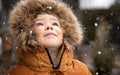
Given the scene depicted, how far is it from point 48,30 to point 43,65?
0.62 ft

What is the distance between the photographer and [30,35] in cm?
247

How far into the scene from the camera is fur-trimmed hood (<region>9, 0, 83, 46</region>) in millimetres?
2507

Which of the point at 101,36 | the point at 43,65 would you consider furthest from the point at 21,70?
the point at 101,36

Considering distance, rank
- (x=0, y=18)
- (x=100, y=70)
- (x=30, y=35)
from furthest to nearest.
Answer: (x=100, y=70), (x=0, y=18), (x=30, y=35)

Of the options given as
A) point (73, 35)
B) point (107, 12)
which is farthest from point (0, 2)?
point (73, 35)

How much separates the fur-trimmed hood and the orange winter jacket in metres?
0.08

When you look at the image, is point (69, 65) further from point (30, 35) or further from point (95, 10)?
point (95, 10)

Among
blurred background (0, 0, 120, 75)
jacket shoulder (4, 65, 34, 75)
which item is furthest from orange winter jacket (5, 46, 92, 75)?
blurred background (0, 0, 120, 75)

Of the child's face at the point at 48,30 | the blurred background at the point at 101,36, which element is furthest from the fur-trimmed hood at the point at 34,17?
the blurred background at the point at 101,36

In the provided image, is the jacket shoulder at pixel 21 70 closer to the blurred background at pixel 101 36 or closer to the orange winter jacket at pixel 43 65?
the orange winter jacket at pixel 43 65

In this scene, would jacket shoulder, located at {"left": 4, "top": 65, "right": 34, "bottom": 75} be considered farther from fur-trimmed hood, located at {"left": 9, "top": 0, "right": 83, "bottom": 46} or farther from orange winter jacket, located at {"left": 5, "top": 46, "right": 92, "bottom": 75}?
fur-trimmed hood, located at {"left": 9, "top": 0, "right": 83, "bottom": 46}

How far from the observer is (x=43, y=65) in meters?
2.43

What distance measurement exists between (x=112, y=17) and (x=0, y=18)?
0.99 metres

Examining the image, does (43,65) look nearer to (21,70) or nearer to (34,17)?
(21,70)
